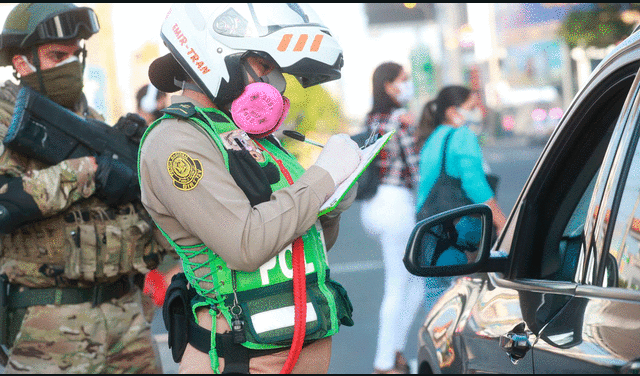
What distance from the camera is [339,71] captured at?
7.23ft

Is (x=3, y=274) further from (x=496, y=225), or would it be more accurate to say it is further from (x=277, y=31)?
(x=496, y=225)

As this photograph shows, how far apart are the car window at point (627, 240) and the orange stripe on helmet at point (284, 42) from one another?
3.07 feet

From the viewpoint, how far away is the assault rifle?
292 cm

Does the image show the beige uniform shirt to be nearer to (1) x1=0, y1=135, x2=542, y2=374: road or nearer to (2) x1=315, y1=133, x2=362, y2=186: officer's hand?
(2) x1=315, y1=133, x2=362, y2=186: officer's hand

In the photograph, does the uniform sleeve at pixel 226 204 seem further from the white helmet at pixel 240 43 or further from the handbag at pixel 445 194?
the handbag at pixel 445 194

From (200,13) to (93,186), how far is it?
1.14 metres

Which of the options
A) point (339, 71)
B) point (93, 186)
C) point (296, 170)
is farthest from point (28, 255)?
point (339, 71)

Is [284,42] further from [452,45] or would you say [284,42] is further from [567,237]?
[452,45]

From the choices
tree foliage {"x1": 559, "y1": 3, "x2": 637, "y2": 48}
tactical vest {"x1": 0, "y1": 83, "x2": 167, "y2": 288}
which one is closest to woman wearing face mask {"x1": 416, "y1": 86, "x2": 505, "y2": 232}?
tactical vest {"x1": 0, "y1": 83, "x2": 167, "y2": 288}

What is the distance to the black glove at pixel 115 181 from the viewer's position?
3.01m

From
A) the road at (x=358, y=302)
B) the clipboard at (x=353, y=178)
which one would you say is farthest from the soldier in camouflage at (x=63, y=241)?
the road at (x=358, y=302)

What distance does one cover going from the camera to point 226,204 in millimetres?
1876

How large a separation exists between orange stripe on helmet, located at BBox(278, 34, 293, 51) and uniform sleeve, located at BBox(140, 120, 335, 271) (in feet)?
1.09

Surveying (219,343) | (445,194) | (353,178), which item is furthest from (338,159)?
(445,194)
